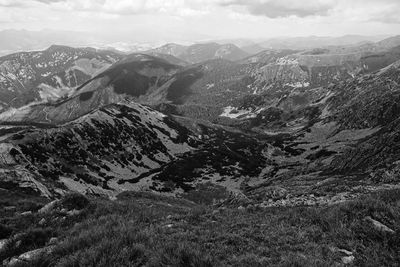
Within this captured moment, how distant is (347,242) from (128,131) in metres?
166

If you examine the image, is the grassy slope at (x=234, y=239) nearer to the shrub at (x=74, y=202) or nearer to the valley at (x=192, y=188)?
the valley at (x=192, y=188)

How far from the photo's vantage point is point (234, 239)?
11.6 meters

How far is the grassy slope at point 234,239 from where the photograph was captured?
9.34 m

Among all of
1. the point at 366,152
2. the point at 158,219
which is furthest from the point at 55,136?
the point at 158,219

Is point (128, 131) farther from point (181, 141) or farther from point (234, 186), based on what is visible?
point (234, 186)

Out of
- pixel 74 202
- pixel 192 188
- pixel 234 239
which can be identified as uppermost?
pixel 234 239

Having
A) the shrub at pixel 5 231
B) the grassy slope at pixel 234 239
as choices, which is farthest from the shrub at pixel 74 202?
the shrub at pixel 5 231

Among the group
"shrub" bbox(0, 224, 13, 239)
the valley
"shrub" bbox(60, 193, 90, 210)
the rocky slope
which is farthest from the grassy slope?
the rocky slope

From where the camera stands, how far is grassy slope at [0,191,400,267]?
934 cm

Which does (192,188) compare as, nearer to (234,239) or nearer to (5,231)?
(5,231)

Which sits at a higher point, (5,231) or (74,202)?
(5,231)

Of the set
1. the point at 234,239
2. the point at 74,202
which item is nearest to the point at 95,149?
the point at 74,202

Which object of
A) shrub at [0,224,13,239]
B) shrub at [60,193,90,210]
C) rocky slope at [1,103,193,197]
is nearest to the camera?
shrub at [0,224,13,239]

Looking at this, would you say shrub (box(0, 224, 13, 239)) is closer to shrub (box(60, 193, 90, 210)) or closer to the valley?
the valley
